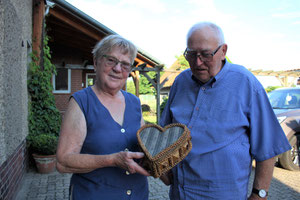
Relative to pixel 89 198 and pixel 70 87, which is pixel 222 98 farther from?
pixel 70 87

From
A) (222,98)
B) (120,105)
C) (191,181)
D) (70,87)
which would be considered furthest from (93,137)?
(70,87)

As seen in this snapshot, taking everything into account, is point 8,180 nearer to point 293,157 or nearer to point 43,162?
point 43,162

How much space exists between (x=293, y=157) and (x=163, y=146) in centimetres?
576

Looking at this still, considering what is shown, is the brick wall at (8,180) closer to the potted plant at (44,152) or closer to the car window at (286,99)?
the potted plant at (44,152)

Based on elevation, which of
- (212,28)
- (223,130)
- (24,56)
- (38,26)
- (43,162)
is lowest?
(43,162)

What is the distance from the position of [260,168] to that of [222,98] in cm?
55

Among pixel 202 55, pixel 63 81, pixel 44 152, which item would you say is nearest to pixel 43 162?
pixel 44 152

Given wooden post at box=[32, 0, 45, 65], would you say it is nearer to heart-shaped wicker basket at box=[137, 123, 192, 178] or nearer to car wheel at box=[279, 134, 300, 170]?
heart-shaped wicker basket at box=[137, 123, 192, 178]

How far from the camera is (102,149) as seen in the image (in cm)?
166

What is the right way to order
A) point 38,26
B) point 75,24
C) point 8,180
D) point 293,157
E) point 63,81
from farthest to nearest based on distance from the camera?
point 63,81 → point 75,24 → point 38,26 → point 293,157 → point 8,180

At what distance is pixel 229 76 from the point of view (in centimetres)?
177

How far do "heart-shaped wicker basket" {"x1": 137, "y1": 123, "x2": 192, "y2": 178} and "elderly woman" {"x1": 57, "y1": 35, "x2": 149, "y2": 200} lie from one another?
10 centimetres

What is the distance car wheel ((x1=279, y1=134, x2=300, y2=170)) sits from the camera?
5828mm

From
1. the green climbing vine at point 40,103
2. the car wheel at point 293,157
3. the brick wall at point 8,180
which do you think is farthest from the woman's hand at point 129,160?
the car wheel at point 293,157
